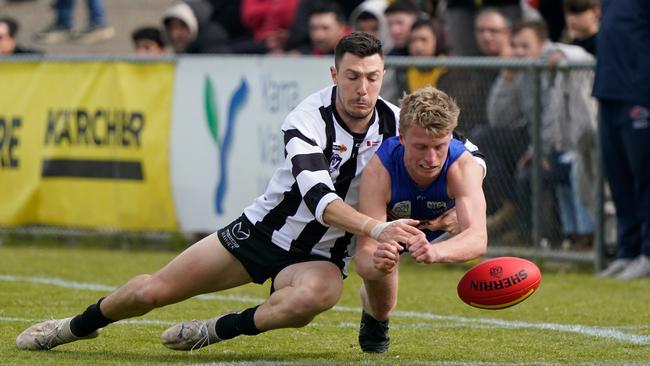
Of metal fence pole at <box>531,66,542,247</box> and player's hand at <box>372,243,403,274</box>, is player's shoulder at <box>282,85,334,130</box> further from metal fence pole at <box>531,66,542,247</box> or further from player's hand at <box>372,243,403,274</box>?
metal fence pole at <box>531,66,542,247</box>

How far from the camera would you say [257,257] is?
21.9 ft

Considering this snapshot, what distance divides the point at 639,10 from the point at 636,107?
737mm

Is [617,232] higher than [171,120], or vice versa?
[171,120]

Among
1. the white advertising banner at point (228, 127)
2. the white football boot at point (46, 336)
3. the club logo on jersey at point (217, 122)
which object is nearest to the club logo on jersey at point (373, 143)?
the white football boot at point (46, 336)

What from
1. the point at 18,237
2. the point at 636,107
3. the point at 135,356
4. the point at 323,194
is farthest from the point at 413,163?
the point at 18,237

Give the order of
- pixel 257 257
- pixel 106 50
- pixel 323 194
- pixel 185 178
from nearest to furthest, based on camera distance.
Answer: pixel 323 194 < pixel 257 257 < pixel 185 178 < pixel 106 50

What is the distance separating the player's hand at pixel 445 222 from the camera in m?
6.54

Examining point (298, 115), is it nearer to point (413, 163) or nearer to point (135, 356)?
point (413, 163)

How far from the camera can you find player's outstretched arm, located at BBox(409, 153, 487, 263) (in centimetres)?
598

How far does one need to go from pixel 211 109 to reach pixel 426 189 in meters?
5.86

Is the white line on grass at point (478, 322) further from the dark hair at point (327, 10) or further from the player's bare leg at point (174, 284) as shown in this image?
the dark hair at point (327, 10)

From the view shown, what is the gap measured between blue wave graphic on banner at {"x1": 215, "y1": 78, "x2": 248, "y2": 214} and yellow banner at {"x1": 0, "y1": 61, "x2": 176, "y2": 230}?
0.54 meters

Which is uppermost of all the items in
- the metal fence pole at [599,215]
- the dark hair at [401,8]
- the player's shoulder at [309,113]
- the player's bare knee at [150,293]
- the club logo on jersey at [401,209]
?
the player's shoulder at [309,113]

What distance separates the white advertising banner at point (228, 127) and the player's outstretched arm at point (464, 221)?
5.03 metres
